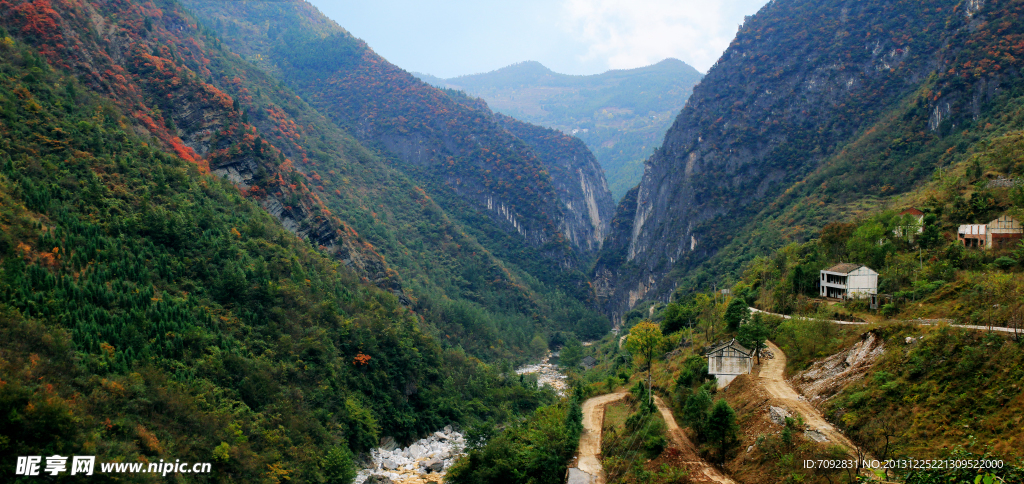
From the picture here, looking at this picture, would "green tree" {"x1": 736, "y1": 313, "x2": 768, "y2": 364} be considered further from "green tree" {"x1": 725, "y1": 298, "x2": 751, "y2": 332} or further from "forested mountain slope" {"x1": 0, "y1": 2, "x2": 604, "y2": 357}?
"forested mountain slope" {"x1": 0, "y1": 2, "x2": 604, "y2": 357}

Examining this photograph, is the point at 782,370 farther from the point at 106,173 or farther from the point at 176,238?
the point at 106,173

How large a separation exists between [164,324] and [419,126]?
132 m

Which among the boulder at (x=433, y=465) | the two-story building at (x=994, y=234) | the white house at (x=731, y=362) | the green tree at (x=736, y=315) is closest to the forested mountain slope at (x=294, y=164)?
the boulder at (x=433, y=465)

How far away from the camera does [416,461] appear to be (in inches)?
1849

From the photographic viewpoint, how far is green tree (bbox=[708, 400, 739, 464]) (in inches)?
1030

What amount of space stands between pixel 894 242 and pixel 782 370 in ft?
60.1

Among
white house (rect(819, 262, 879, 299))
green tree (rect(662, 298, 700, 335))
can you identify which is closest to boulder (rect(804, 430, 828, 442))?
white house (rect(819, 262, 879, 299))

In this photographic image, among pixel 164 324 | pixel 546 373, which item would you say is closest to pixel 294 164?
pixel 546 373

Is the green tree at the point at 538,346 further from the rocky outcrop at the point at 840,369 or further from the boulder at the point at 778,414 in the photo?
the boulder at the point at 778,414

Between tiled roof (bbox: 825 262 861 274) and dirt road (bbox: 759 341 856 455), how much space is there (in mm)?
7732

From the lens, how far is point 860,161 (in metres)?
87.1

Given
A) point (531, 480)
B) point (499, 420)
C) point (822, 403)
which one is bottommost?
point (499, 420)

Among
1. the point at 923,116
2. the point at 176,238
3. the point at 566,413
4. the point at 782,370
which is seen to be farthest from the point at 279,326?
the point at 923,116

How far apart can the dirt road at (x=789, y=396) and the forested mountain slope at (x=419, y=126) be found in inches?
4449
